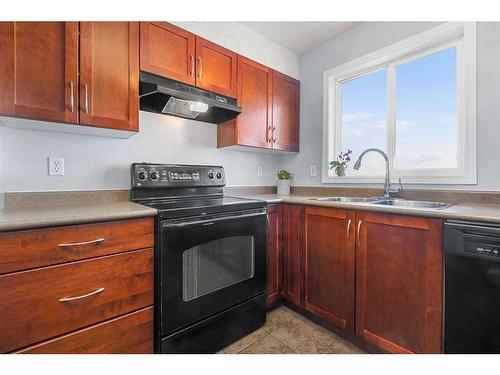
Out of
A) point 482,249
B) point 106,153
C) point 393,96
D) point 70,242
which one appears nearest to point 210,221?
point 70,242

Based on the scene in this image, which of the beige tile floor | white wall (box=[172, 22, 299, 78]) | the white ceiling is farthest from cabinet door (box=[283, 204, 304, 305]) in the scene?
the white ceiling

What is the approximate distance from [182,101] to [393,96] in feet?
5.69

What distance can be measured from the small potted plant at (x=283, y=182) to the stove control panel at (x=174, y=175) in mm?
754

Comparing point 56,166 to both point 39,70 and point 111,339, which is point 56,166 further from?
point 111,339

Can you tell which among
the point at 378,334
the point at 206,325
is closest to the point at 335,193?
the point at 378,334

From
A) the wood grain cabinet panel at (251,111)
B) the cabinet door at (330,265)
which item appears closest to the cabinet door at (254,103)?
the wood grain cabinet panel at (251,111)

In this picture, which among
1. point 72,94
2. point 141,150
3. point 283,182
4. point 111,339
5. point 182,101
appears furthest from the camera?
point 283,182

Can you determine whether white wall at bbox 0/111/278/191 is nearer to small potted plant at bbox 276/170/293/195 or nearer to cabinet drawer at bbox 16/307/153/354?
small potted plant at bbox 276/170/293/195

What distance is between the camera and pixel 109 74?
1.40m

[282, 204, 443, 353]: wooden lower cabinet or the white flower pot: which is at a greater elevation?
the white flower pot

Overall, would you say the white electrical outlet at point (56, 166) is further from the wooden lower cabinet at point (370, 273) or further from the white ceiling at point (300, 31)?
the white ceiling at point (300, 31)

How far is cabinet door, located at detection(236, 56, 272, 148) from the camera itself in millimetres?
2070

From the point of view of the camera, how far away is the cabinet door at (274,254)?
6.22ft

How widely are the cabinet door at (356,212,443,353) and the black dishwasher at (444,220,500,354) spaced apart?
44mm
